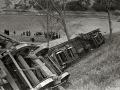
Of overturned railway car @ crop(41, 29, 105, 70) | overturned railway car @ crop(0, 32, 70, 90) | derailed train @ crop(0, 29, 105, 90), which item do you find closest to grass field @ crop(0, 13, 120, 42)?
overturned railway car @ crop(41, 29, 105, 70)

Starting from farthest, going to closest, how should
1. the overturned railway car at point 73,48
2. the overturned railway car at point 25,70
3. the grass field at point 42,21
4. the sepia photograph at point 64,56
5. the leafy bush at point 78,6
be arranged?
1. the leafy bush at point 78,6
2. the grass field at point 42,21
3. the overturned railway car at point 73,48
4. the sepia photograph at point 64,56
5. the overturned railway car at point 25,70

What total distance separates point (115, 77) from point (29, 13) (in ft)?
127

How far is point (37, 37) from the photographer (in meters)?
27.4

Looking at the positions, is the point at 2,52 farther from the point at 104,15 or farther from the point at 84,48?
the point at 104,15

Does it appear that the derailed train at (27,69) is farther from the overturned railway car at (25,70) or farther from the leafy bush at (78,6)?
the leafy bush at (78,6)

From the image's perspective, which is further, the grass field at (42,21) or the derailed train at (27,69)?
the grass field at (42,21)

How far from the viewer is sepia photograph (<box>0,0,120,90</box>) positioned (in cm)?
665

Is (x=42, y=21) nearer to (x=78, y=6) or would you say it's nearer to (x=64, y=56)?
(x=78, y=6)

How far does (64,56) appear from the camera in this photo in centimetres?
1357

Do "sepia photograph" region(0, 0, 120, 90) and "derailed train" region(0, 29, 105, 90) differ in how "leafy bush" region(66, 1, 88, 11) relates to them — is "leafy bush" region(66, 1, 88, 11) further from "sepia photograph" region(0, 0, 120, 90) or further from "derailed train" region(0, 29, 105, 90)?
"derailed train" region(0, 29, 105, 90)

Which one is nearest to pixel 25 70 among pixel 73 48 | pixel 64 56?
pixel 64 56

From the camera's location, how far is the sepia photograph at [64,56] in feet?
21.8

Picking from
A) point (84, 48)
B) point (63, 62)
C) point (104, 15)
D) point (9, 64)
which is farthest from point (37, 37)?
point (9, 64)

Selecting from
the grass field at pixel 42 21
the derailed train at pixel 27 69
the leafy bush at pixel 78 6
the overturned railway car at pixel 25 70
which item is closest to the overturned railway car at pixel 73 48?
the derailed train at pixel 27 69
